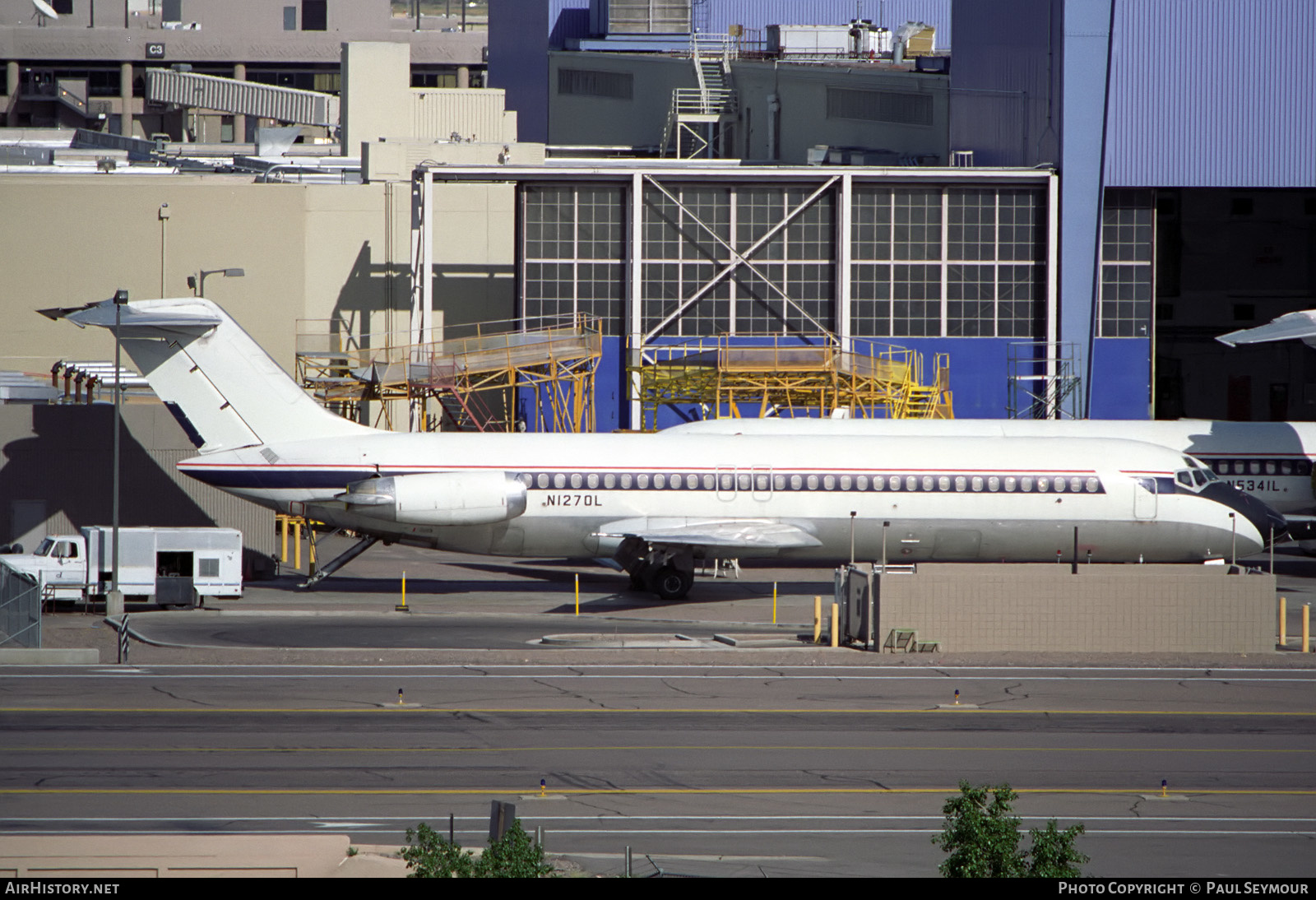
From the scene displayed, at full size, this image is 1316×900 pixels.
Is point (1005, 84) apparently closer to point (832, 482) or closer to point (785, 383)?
point (785, 383)

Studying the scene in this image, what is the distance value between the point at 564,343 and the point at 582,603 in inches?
632

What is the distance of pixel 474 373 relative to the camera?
148 ft

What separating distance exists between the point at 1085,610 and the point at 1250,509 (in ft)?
30.2

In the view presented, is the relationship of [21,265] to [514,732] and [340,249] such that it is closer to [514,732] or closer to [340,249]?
[340,249]

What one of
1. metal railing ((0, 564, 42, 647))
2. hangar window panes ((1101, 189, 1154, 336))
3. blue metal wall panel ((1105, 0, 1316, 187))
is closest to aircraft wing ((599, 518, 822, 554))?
metal railing ((0, 564, 42, 647))

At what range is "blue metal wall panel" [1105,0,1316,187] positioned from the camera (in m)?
46.6

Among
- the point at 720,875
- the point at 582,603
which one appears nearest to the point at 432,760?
the point at 720,875

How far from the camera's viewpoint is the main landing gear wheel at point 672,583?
3312 cm

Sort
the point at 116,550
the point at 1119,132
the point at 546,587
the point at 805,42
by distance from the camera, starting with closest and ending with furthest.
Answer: the point at 116,550 < the point at 546,587 < the point at 1119,132 < the point at 805,42

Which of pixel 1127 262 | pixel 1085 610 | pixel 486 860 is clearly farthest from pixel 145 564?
pixel 1127 262

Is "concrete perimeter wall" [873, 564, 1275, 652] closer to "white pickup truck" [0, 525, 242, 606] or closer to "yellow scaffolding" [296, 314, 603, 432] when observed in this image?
"white pickup truck" [0, 525, 242, 606]

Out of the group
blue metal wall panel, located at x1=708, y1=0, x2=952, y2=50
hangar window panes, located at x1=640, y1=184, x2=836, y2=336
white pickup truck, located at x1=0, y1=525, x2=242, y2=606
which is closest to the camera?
white pickup truck, located at x1=0, y1=525, x2=242, y2=606

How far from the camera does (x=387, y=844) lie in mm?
14008

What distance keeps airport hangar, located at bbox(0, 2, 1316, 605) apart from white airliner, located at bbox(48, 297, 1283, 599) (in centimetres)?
1512
